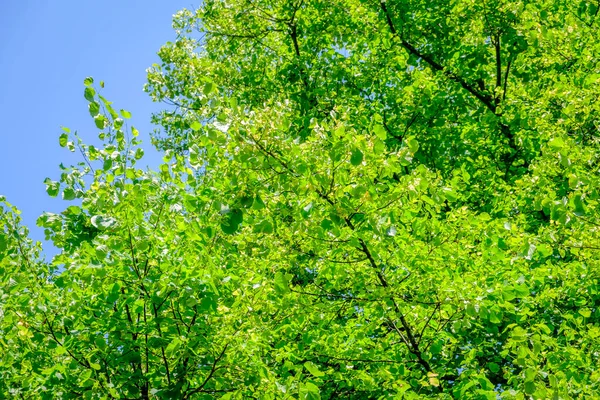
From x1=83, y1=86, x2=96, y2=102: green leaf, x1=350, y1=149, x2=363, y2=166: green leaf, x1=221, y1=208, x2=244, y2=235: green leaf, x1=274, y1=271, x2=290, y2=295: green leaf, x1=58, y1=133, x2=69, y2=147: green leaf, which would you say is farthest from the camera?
x1=58, y1=133, x2=69, y2=147: green leaf

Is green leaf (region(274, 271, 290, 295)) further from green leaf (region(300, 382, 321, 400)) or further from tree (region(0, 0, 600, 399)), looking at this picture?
green leaf (region(300, 382, 321, 400))

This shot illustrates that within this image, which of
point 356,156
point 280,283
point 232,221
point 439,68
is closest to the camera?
point 356,156

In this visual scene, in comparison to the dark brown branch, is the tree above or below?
below

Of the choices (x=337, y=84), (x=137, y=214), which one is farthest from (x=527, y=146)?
(x=137, y=214)

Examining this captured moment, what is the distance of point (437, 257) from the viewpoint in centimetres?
538

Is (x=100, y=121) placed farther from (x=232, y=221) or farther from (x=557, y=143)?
(x=557, y=143)

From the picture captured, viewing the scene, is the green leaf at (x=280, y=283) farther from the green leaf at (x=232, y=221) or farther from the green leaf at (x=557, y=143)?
the green leaf at (x=557, y=143)

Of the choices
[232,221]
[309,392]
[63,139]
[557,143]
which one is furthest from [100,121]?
[557,143]

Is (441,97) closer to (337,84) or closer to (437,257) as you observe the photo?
(337,84)

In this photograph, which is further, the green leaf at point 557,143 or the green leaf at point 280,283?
the green leaf at point 557,143

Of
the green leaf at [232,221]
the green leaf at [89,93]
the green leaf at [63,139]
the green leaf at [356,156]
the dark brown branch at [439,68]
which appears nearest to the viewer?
the green leaf at [356,156]

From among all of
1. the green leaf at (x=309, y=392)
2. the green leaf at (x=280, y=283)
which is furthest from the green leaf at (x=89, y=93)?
the green leaf at (x=309, y=392)

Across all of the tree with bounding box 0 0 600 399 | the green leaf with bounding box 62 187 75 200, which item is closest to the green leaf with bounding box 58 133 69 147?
the tree with bounding box 0 0 600 399

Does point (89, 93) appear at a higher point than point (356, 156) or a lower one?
higher
